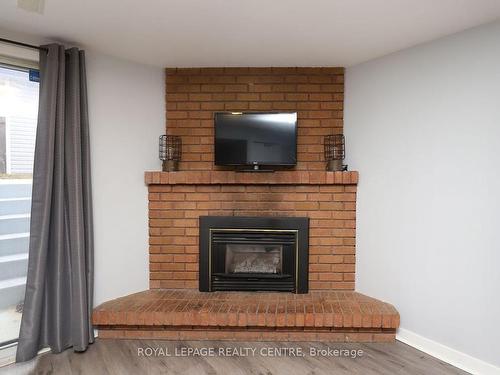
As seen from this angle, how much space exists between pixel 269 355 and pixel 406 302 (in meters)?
1.15

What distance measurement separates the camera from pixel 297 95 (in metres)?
2.82

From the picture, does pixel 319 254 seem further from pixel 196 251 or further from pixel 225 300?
pixel 196 251

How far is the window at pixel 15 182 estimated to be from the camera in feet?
7.13

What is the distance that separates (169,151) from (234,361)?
5.89ft

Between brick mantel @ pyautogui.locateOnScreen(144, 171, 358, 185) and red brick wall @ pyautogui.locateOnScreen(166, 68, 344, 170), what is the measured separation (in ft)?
0.58

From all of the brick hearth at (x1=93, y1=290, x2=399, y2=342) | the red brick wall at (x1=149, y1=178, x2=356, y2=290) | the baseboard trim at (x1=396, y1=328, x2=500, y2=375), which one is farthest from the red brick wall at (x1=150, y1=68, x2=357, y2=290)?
the baseboard trim at (x1=396, y1=328, x2=500, y2=375)

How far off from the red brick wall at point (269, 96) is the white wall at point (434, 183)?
7.5 inches

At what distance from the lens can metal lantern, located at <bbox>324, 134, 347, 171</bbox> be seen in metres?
→ 2.71

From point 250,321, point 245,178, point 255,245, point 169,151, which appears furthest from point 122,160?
point 250,321

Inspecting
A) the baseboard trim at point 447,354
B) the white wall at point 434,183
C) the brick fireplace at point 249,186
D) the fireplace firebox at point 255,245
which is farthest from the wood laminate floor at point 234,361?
the fireplace firebox at point 255,245

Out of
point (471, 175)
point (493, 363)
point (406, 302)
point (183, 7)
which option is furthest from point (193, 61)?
point (493, 363)

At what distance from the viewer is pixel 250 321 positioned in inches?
92.9

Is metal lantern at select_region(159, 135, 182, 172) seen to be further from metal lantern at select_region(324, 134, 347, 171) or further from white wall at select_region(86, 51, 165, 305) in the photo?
metal lantern at select_region(324, 134, 347, 171)

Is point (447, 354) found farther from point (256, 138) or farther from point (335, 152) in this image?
point (256, 138)
